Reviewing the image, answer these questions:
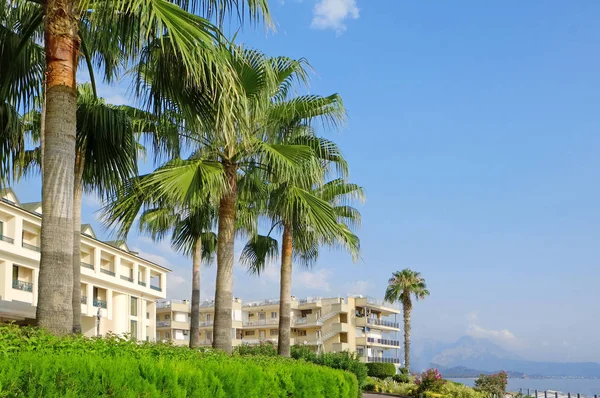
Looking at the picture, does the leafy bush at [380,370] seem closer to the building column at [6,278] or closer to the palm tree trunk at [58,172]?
the building column at [6,278]

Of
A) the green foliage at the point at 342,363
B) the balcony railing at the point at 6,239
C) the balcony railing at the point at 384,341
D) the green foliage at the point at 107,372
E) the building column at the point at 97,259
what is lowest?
the balcony railing at the point at 384,341

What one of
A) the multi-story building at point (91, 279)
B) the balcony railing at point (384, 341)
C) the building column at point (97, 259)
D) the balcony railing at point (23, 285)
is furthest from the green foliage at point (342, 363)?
the balcony railing at point (384, 341)

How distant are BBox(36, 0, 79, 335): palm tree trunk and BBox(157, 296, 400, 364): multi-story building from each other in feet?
229

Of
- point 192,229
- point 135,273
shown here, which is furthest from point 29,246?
point 192,229

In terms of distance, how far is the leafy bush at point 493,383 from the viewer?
28.1 meters

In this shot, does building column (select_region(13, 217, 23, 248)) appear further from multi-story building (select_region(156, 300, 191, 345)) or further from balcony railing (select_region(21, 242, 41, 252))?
multi-story building (select_region(156, 300, 191, 345))

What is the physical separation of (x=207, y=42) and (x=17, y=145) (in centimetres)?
467

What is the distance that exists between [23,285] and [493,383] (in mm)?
28510

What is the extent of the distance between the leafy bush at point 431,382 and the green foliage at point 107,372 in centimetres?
2169

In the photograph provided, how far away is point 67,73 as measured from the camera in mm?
8180

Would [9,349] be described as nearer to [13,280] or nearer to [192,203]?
[192,203]

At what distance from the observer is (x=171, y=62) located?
9.10m

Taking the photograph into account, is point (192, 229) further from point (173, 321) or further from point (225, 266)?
point (173, 321)

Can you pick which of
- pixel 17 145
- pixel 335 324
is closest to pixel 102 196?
pixel 17 145
